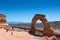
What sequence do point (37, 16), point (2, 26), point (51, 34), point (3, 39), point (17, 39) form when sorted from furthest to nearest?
point (37, 16) < point (51, 34) < point (2, 26) < point (17, 39) < point (3, 39)

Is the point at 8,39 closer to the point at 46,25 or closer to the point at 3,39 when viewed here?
the point at 3,39

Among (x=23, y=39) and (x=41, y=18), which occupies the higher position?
(x=41, y=18)

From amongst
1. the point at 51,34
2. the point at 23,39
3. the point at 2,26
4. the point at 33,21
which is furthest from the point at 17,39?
the point at 33,21

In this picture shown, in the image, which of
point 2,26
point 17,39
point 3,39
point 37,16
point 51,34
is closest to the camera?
point 3,39

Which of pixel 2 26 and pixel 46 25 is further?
pixel 46 25

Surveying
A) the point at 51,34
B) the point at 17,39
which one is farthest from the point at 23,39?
the point at 51,34

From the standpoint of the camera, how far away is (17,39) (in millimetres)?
19500

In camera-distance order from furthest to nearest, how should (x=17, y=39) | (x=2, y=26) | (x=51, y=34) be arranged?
1. (x=51, y=34)
2. (x=2, y=26)
3. (x=17, y=39)

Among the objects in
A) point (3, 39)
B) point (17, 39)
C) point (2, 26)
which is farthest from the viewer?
point (2, 26)

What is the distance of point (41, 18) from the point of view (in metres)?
31.5

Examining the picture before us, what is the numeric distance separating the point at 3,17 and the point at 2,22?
777 mm

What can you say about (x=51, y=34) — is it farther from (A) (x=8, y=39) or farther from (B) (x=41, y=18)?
(A) (x=8, y=39)

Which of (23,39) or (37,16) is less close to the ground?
(37,16)

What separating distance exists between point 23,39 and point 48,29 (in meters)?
10.7
